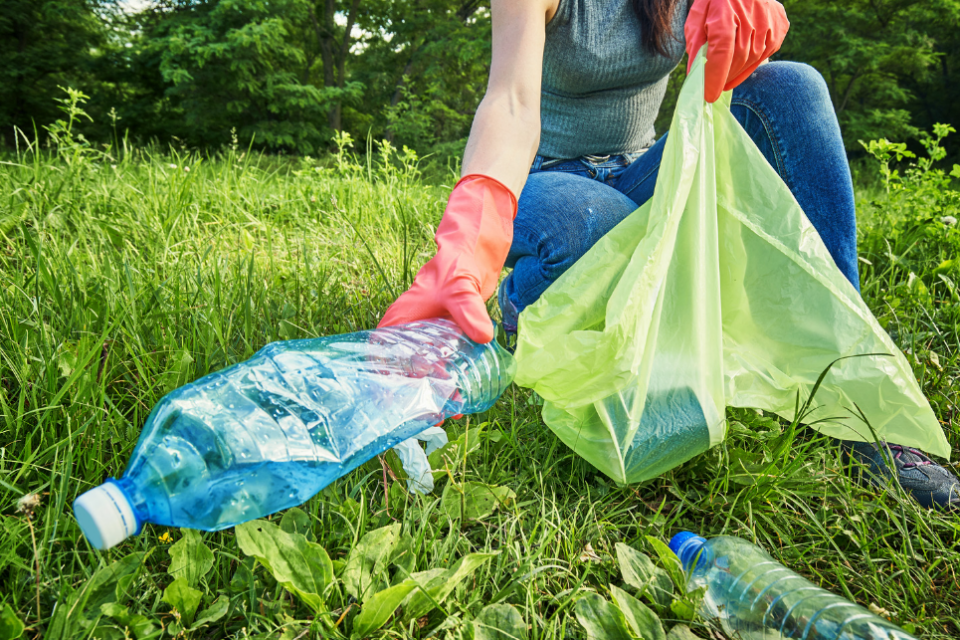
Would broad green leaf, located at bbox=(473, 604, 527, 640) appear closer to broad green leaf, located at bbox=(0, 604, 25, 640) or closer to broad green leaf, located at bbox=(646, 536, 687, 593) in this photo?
broad green leaf, located at bbox=(646, 536, 687, 593)

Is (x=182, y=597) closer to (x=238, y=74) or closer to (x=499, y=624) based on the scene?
(x=499, y=624)

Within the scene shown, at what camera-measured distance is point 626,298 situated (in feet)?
3.20

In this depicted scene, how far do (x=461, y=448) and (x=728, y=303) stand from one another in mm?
732

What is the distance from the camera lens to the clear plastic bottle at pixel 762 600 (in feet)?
2.67

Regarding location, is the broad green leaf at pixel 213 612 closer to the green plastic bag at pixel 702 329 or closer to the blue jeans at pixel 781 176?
the green plastic bag at pixel 702 329

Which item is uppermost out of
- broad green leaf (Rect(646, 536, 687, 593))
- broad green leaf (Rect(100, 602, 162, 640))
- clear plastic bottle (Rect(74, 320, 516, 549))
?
clear plastic bottle (Rect(74, 320, 516, 549))

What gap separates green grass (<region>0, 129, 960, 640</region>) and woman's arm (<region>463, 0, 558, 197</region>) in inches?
23.0

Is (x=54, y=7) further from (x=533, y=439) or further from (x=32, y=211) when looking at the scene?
(x=533, y=439)

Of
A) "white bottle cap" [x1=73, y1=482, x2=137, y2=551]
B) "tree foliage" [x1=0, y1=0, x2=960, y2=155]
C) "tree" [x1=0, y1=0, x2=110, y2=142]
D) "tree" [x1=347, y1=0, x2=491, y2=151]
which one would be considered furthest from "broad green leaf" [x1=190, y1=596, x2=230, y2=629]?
"tree" [x1=0, y1=0, x2=110, y2=142]

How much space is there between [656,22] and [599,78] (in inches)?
8.1

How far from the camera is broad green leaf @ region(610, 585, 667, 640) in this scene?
0.81m

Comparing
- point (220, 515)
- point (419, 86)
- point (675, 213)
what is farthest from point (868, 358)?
point (419, 86)

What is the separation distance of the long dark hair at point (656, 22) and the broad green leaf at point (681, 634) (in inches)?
57.8

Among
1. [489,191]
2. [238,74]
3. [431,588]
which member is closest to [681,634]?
[431,588]
